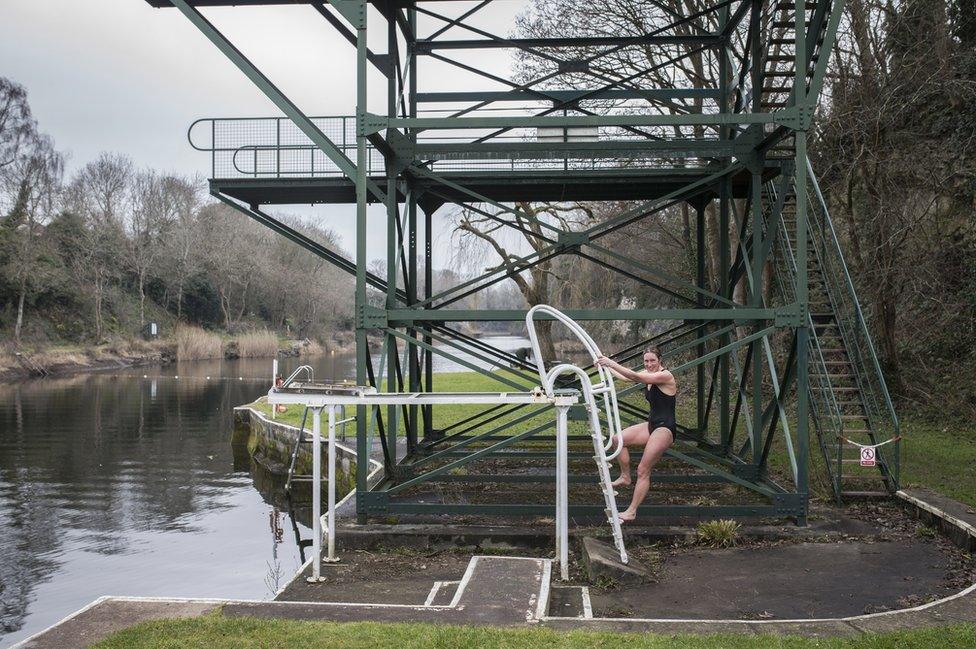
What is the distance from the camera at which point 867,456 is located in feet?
35.9

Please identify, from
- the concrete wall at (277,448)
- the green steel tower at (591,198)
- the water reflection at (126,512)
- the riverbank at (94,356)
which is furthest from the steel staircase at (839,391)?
the riverbank at (94,356)

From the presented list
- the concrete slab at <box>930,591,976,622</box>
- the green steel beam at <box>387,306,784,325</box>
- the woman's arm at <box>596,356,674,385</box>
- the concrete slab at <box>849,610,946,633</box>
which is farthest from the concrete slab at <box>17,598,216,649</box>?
the concrete slab at <box>930,591,976,622</box>

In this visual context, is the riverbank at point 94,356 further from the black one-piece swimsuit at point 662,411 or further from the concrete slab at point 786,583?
the concrete slab at point 786,583

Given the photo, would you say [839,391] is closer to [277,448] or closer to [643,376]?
[643,376]

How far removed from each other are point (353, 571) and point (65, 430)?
20.4m

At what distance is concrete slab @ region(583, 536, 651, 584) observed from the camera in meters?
8.02

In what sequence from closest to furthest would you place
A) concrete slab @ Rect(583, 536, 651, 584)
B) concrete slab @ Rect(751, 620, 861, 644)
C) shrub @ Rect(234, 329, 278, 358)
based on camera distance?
concrete slab @ Rect(751, 620, 861, 644) → concrete slab @ Rect(583, 536, 651, 584) → shrub @ Rect(234, 329, 278, 358)

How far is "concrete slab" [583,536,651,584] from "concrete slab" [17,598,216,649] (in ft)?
11.0

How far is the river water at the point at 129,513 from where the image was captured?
12.3 meters

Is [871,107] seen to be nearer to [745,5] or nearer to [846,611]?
[745,5]

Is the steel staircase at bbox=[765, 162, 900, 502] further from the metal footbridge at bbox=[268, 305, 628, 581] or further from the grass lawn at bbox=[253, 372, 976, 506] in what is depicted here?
the metal footbridge at bbox=[268, 305, 628, 581]

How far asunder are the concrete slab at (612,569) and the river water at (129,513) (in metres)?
5.72

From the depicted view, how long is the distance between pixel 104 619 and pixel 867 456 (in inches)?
349

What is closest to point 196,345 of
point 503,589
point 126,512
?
point 126,512
